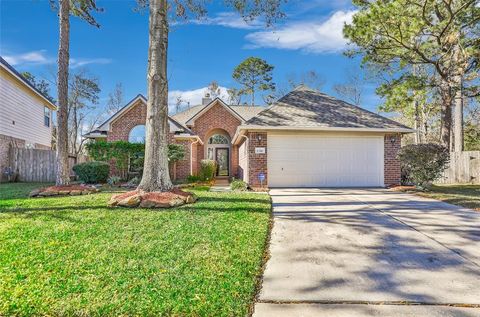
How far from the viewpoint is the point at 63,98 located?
9.32 m

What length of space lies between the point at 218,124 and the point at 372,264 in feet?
59.6

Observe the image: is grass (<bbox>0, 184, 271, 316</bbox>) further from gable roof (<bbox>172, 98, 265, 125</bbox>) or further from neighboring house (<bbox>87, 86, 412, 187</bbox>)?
gable roof (<bbox>172, 98, 265, 125</bbox>)

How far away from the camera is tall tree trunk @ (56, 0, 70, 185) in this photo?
30.1 feet

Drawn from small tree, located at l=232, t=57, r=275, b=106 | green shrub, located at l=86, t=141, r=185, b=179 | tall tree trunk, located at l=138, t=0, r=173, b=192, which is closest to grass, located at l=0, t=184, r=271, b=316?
tall tree trunk, located at l=138, t=0, r=173, b=192

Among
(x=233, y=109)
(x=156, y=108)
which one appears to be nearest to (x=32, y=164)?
(x=156, y=108)

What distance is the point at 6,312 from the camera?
2703mm

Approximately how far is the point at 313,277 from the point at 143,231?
274 centimetres

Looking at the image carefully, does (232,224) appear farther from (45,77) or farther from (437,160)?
(45,77)

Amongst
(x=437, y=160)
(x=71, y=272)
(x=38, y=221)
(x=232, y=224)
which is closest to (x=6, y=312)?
(x=71, y=272)

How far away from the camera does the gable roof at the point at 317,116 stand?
40.4 feet

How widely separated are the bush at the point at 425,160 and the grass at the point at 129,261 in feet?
26.5

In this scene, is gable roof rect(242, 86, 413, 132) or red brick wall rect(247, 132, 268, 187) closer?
red brick wall rect(247, 132, 268, 187)

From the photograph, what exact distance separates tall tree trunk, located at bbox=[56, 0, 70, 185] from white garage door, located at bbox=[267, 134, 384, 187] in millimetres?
7202

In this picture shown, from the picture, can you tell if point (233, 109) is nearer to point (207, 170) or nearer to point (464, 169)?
point (207, 170)
